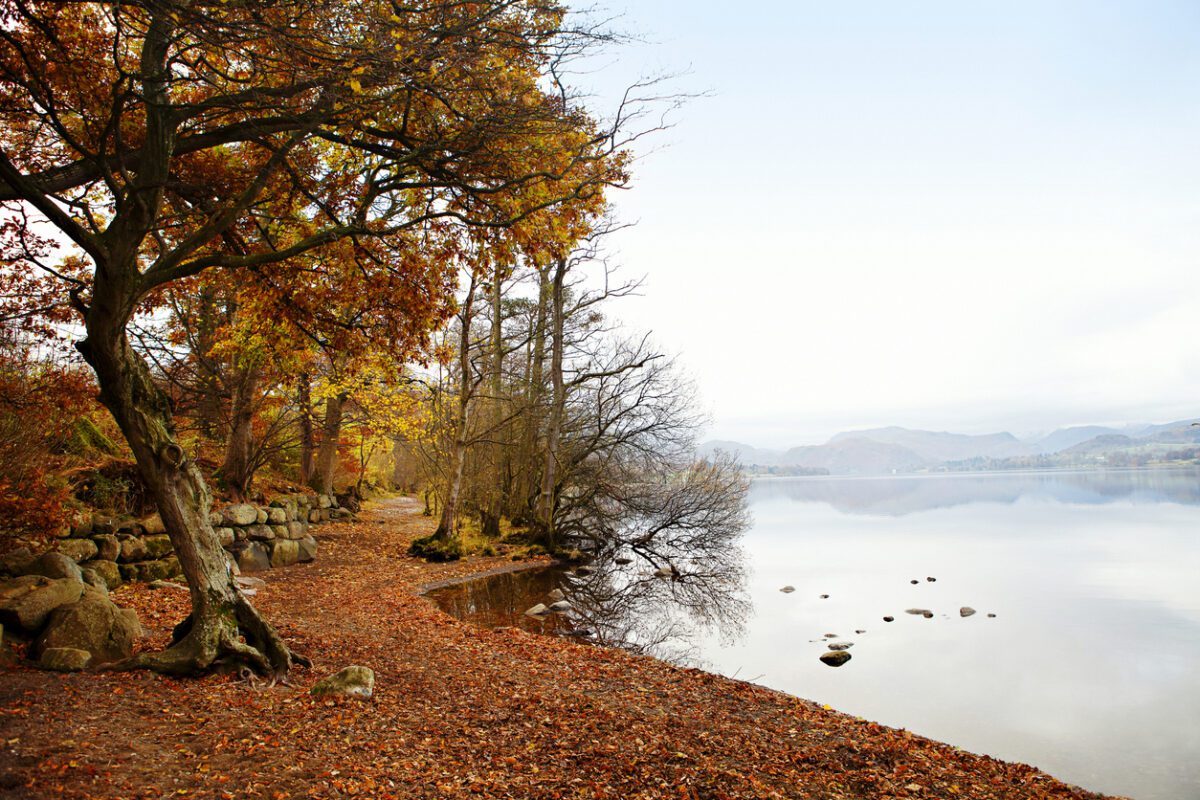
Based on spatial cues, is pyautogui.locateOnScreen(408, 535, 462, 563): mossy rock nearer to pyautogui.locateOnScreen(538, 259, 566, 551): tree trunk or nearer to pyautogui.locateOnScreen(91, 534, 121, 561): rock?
pyautogui.locateOnScreen(538, 259, 566, 551): tree trunk

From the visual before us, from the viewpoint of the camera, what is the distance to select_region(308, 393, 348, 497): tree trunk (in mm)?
17766

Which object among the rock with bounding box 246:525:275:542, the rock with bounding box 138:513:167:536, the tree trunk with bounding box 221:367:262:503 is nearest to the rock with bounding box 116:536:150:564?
the rock with bounding box 138:513:167:536

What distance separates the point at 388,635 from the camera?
26.3 ft

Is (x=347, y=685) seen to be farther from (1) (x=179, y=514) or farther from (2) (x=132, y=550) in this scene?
(2) (x=132, y=550)

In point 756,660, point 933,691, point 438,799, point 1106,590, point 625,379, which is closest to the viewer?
point 438,799

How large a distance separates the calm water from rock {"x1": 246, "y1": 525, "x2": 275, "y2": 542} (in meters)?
3.66

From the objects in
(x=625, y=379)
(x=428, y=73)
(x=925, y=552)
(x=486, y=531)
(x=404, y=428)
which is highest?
(x=428, y=73)

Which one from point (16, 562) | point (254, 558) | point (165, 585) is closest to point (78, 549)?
point (165, 585)

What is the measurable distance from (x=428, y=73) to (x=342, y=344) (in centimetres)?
347

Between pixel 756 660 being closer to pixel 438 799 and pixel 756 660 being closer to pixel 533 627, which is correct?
pixel 533 627

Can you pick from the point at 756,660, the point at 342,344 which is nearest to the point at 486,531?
the point at 756,660

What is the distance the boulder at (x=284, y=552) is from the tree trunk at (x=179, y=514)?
23.5 feet

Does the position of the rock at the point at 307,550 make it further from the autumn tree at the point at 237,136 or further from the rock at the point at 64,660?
the rock at the point at 64,660

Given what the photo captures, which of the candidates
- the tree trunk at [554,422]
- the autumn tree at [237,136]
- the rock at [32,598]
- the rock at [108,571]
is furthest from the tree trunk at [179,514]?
the tree trunk at [554,422]
